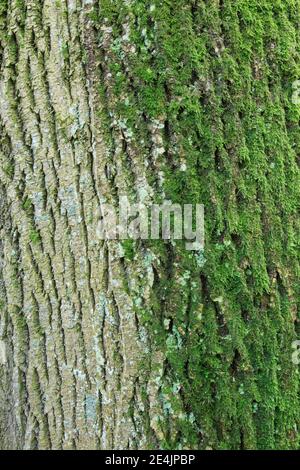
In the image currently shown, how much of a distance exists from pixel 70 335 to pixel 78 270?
0.22 meters

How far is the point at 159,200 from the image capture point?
169cm

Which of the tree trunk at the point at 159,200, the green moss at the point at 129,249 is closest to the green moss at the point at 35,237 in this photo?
the tree trunk at the point at 159,200

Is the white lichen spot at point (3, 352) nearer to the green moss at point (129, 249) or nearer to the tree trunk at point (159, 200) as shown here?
the tree trunk at point (159, 200)

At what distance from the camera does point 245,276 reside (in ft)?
5.66

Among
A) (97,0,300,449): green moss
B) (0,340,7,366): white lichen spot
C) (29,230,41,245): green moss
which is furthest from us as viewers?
(0,340,7,366): white lichen spot

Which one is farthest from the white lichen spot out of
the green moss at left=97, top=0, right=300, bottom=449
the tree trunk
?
the green moss at left=97, top=0, right=300, bottom=449

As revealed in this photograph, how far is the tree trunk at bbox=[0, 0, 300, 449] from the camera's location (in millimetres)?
1689

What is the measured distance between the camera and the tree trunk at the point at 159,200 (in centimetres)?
169

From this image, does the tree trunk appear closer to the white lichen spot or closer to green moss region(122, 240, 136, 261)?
green moss region(122, 240, 136, 261)

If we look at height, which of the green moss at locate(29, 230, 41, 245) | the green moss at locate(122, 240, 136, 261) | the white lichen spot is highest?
the green moss at locate(29, 230, 41, 245)

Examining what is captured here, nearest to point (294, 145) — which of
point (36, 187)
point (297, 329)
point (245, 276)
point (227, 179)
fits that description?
point (227, 179)

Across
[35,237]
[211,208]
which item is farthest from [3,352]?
[211,208]

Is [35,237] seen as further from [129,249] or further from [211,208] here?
[211,208]

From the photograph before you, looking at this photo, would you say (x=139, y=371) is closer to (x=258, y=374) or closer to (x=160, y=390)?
(x=160, y=390)
